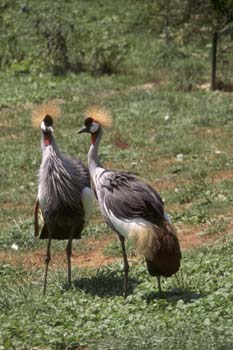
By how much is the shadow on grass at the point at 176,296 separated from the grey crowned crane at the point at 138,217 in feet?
0.34

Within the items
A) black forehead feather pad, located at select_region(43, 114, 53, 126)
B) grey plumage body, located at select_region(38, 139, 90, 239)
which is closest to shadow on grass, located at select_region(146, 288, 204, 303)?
grey plumage body, located at select_region(38, 139, 90, 239)

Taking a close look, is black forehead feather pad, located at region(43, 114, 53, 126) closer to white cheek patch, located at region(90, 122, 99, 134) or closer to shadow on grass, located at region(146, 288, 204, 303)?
white cheek patch, located at region(90, 122, 99, 134)

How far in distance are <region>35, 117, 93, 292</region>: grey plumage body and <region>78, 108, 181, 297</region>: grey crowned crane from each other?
1.01ft

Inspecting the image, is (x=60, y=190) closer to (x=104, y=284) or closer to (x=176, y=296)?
(x=104, y=284)

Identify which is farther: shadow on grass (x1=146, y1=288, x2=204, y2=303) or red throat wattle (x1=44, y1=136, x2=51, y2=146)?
red throat wattle (x1=44, y1=136, x2=51, y2=146)

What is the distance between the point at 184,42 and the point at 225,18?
14.0 ft

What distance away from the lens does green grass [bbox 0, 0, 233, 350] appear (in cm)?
818

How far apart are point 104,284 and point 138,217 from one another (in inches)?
43.6

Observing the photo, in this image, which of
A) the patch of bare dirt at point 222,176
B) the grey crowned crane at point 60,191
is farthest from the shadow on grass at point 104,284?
the patch of bare dirt at point 222,176

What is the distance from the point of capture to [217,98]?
2027cm

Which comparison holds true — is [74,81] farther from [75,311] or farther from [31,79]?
[75,311]

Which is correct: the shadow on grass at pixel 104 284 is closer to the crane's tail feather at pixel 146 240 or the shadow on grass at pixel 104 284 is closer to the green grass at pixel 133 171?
the green grass at pixel 133 171

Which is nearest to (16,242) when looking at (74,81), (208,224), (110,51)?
(208,224)

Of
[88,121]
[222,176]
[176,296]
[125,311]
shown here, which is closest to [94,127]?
[88,121]
